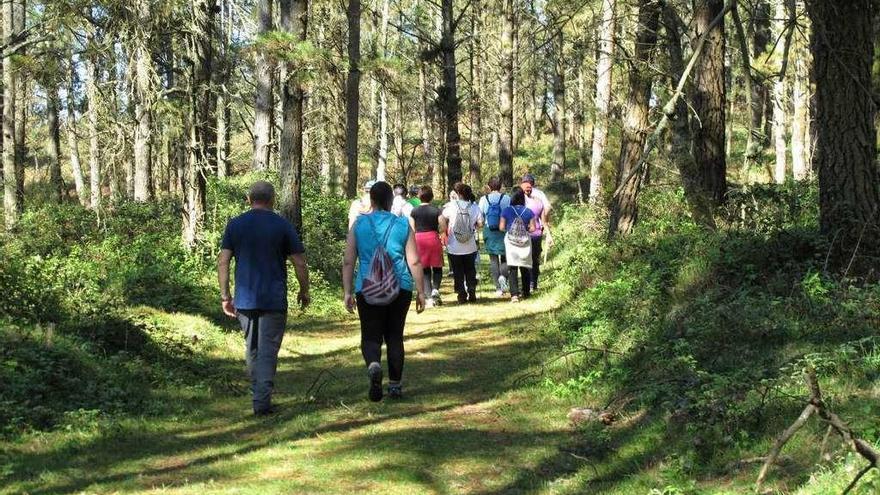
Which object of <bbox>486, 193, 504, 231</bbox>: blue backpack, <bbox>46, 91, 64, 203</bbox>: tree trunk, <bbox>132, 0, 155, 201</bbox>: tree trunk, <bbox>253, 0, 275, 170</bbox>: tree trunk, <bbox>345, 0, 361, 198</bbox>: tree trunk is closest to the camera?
<bbox>486, 193, 504, 231</bbox>: blue backpack

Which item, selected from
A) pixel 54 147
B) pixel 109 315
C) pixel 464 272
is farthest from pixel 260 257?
pixel 54 147

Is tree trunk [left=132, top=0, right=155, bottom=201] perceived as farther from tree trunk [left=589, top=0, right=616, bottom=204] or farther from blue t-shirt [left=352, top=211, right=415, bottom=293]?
tree trunk [left=589, top=0, right=616, bottom=204]

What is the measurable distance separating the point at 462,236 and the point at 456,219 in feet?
1.10

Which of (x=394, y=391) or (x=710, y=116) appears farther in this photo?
(x=710, y=116)

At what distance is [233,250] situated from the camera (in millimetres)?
7695

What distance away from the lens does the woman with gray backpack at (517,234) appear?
1427 cm

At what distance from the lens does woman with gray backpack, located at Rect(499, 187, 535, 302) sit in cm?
1427

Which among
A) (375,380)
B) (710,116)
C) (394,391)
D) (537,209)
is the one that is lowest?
(394,391)

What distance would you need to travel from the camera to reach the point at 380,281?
7824 millimetres

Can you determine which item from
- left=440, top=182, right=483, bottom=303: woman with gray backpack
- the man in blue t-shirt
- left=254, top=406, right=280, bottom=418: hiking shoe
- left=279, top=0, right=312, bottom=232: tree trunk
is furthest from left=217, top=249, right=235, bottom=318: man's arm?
left=440, top=182, right=483, bottom=303: woman with gray backpack

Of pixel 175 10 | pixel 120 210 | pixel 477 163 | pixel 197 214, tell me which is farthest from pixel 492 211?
pixel 477 163

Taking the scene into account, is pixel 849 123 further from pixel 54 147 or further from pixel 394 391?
pixel 54 147

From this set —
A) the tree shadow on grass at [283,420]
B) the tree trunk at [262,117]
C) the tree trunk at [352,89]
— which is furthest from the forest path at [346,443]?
the tree trunk at [352,89]

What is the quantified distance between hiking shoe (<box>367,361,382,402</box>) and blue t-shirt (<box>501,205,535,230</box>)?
6730 mm
